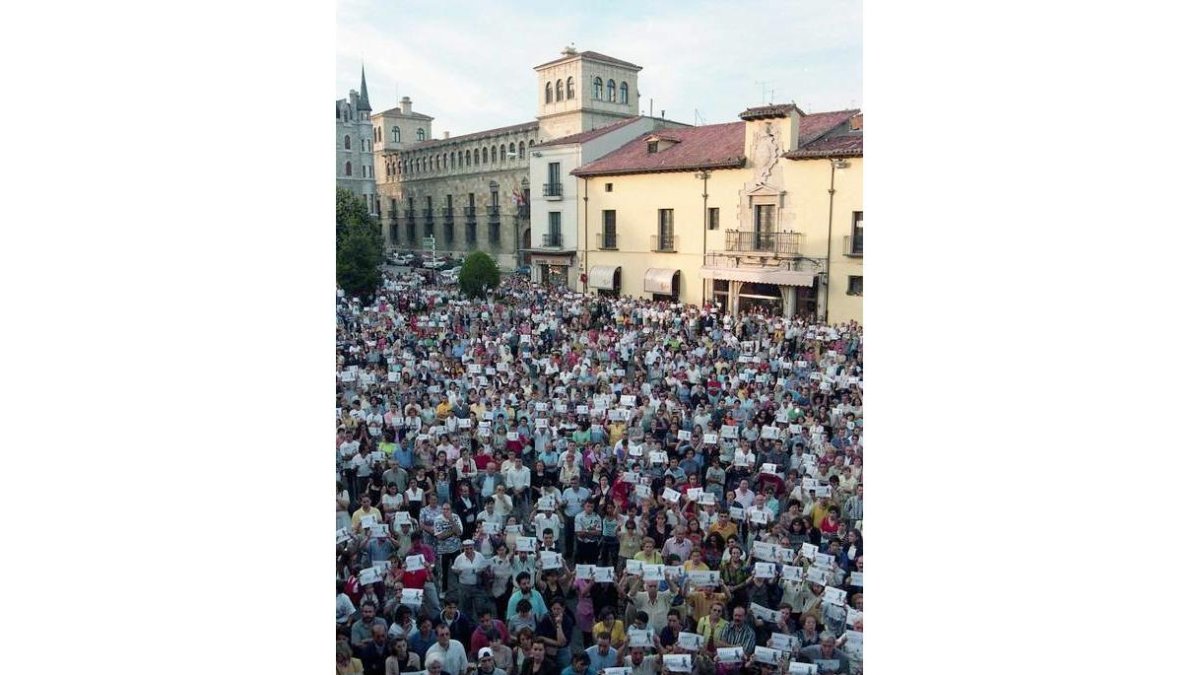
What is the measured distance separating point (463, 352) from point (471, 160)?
197 cm

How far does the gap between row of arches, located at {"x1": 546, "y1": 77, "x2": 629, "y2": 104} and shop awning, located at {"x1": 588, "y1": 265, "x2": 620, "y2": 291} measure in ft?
5.37

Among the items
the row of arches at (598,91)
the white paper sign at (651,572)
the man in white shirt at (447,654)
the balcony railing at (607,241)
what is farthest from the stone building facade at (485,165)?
Result: the man in white shirt at (447,654)

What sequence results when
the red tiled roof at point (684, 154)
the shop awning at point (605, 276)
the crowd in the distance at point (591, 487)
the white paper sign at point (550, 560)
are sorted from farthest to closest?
1. the shop awning at point (605, 276)
2. the red tiled roof at point (684, 154)
3. the white paper sign at point (550, 560)
4. the crowd in the distance at point (591, 487)

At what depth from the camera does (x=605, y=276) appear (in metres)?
8.12

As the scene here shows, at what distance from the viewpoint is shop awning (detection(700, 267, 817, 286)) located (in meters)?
7.22

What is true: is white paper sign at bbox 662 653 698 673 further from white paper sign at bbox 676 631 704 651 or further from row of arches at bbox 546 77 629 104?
row of arches at bbox 546 77 629 104

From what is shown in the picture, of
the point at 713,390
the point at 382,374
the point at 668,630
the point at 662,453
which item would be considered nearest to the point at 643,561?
the point at 668,630

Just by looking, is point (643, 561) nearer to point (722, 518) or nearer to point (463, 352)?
point (722, 518)

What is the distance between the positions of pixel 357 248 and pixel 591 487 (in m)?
3.53

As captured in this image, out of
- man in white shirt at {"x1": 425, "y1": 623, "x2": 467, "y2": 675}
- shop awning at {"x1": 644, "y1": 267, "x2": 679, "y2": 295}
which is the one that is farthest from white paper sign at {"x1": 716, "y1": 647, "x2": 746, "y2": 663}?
shop awning at {"x1": 644, "y1": 267, "x2": 679, "y2": 295}

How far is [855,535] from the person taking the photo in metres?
5.69

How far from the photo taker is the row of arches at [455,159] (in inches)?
311

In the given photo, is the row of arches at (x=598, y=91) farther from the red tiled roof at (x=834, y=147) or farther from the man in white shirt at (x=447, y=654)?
the man in white shirt at (x=447, y=654)

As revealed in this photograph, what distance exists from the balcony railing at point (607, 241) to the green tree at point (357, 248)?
2.24 metres
